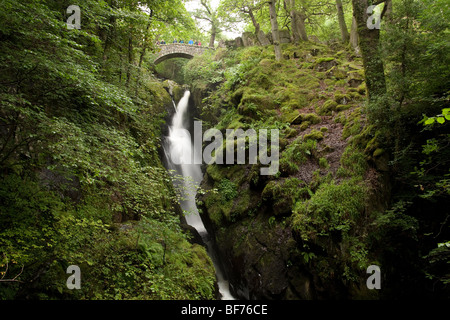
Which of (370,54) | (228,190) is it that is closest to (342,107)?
(370,54)

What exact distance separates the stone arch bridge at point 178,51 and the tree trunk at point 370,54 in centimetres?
1629

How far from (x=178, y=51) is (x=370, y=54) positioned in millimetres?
18001

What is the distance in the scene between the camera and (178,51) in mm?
21750

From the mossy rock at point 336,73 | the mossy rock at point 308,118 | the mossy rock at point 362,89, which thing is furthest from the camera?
the mossy rock at point 336,73

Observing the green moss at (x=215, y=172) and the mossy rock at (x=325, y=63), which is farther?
the mossy rock at (x=325, y=63)

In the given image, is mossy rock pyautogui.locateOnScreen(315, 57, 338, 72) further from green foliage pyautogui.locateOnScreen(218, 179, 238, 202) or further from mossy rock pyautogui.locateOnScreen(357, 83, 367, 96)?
green foliage pyautogui.locateOnScreen(218, 179, 238, 202)

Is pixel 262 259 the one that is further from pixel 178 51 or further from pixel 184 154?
pixel 178 51

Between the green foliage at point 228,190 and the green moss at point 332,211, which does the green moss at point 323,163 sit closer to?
the green moss at point 332,211

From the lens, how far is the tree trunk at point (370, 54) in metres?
6.75

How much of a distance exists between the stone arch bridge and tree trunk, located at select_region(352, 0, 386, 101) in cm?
1629

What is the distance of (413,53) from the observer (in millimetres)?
5750

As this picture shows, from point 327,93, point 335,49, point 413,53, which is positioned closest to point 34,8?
point 413,53

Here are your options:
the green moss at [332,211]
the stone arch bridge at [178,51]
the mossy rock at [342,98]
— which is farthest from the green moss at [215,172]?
the stone arch bridge at [178,51]
